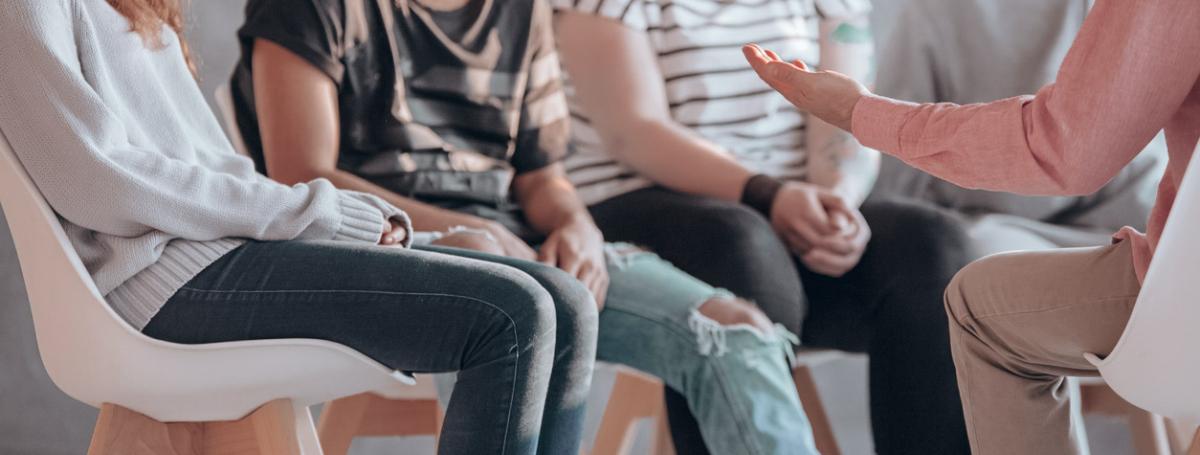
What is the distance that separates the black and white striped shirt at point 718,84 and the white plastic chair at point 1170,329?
37.4 inches

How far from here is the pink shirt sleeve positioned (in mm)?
828

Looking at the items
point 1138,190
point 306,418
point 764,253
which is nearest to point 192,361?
point 306,418

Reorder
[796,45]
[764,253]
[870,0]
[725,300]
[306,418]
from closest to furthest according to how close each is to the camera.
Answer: [306,418] → [725,300] → [764,253] → [796,45] → [870,0]

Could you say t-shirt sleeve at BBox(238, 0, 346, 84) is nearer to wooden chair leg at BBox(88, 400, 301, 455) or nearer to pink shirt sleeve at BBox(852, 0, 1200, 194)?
wooden chair leg at BBox(88, 400, 301, 455)

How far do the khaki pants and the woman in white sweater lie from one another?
1.23 feet

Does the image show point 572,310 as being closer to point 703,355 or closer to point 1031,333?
point 703,355

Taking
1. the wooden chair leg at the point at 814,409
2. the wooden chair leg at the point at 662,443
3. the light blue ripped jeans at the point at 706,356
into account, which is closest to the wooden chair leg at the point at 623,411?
the wooden chair leg at the point at 662,443

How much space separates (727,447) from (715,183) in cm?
55

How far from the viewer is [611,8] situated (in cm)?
177

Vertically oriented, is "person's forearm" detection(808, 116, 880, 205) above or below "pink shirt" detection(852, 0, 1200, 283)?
below

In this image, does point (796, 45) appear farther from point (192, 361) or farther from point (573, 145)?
point (192, 361)

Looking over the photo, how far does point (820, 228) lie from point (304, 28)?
715 millimetres

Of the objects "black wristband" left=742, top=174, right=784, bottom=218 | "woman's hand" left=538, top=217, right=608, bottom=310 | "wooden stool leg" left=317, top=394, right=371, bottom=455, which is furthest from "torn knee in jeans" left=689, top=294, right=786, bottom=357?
"wooden stool leg" left=317, top=394, right=371, bottom=455

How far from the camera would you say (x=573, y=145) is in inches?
71.2
